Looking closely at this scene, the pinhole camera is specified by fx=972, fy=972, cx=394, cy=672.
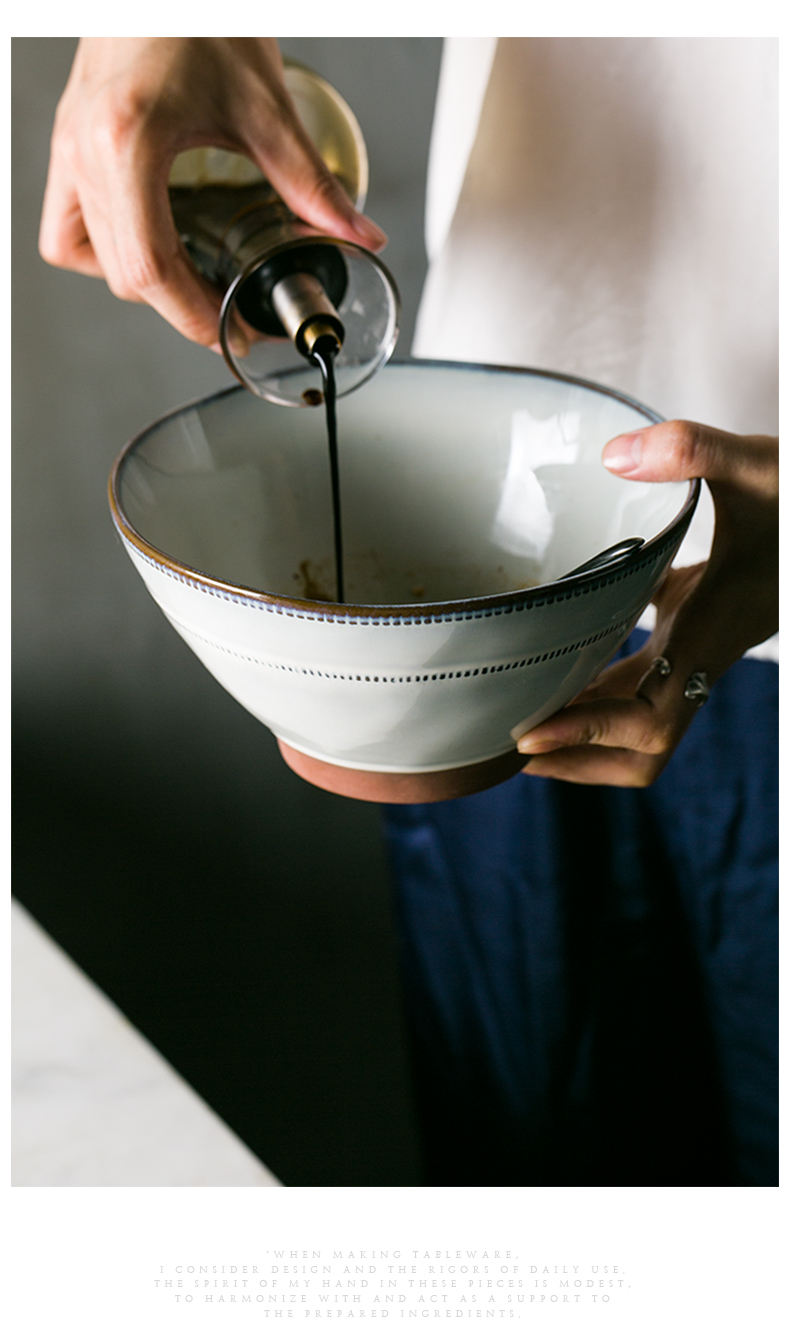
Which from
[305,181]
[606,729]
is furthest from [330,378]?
[606,729]

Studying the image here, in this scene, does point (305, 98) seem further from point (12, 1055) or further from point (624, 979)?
point (624, 979)

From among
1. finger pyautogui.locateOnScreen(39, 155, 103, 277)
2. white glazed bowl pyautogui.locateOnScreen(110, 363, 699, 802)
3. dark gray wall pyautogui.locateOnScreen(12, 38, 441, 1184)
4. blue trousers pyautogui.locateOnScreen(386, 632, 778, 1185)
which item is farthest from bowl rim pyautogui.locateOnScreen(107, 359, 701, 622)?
dark gray wall pyautogui.locateOnScreen(12, 38, 441, 1184)

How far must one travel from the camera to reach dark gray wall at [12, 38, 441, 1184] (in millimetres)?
953

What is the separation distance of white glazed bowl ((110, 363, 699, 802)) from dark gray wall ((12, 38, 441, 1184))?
0.51 m

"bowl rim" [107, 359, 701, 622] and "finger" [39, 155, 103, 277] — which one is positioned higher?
"finger" [39, 155, 103, 277]

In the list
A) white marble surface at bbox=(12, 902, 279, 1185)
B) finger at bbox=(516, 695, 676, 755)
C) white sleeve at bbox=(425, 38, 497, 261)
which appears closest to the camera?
finger at bbox=(516, 695, 676, 755)

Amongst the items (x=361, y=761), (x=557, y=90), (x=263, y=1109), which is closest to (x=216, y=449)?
(x=361, y=761)

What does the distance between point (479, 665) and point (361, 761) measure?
0.09 meters

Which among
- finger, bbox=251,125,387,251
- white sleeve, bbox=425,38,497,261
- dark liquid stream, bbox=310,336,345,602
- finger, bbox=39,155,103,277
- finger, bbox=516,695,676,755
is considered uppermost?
white sleeve, bbox=425,38,497,261

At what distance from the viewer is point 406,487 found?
0.58 meters

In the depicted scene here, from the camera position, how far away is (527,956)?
0.96 meters

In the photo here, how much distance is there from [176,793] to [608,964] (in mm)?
578

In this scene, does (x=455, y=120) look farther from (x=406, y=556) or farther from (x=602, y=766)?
(x=602, y=766)

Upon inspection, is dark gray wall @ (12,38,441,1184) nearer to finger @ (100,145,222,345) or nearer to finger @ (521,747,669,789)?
finger @ (100,145,222,345)
